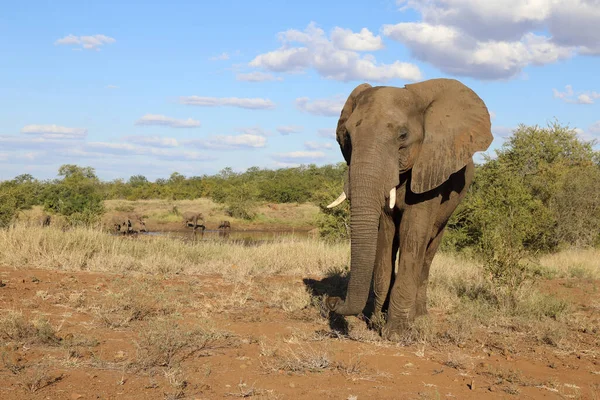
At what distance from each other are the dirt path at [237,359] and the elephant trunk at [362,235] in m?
0.57

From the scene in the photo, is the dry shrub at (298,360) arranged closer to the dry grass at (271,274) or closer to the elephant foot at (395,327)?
the dry grass at (271,274)

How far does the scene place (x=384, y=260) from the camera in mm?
7387

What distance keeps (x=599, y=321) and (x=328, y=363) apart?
4748 mm

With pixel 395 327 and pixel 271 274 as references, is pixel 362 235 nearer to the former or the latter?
pixel 395 327

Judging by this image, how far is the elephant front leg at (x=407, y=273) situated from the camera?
702 cm

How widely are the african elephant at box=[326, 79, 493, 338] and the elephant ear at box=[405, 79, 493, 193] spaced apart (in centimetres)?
1

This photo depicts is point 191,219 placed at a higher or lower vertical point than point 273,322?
higher

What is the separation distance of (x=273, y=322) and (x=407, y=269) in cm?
192

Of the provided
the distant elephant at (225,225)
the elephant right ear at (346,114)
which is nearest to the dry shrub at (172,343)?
the elephant right ear at (346,114)

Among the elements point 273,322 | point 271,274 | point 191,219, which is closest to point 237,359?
point 273,322

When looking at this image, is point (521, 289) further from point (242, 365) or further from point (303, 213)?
point (303, 213)

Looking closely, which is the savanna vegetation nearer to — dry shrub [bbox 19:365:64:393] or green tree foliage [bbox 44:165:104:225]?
dry shrub [bbox 19:365:64:393]

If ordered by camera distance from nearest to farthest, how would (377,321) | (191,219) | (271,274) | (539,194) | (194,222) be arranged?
(377,321), (271,274), (539,194), (194,222), (191,219)

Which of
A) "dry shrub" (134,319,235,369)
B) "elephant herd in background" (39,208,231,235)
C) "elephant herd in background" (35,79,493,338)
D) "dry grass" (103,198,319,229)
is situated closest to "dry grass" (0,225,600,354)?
"elephant herd in background" (35,79,493,338)
